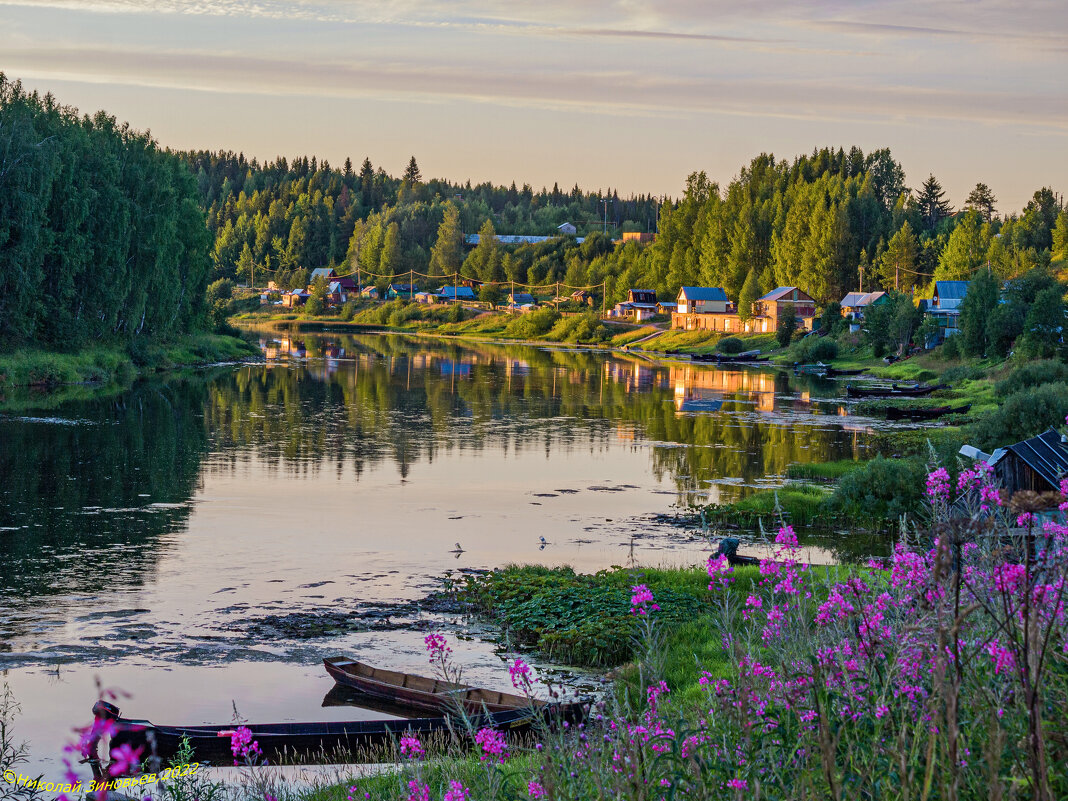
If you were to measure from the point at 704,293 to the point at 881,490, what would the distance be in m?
105

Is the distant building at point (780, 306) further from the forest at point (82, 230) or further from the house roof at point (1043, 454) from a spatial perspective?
the house roof at point (1043, 454)

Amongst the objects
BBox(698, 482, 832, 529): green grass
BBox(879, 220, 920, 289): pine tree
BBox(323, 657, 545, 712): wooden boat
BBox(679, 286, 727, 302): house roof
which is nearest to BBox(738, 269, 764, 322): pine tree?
BBox(679, 286, 727, 302): house roof

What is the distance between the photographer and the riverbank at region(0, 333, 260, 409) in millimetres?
54375

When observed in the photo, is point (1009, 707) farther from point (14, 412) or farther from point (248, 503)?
point (14, 412)

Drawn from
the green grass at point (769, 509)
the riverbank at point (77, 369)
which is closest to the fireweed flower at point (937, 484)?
the green grass at point (769, 509)

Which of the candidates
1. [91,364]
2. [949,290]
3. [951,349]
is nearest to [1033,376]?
[951,349]

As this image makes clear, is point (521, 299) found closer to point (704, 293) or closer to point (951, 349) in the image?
point (704, 293)

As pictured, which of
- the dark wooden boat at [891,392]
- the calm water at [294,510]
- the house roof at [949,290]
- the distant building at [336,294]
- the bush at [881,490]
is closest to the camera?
the calm water at [294,510]

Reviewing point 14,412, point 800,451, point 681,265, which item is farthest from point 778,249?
point 14,412

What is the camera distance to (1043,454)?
26.6 meters

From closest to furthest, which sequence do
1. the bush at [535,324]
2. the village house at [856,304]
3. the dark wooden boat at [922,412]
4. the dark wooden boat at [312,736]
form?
the dark wooden boat at [312,736]
the dark wooden boat at [922,412]
the village house at [856,304]
the bush at [535,324]

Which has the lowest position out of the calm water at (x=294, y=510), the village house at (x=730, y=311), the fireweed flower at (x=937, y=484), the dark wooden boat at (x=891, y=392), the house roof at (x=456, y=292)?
the calm water at (x=294, y=510)

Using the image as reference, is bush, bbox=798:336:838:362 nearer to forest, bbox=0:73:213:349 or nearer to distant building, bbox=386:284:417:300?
forest, bbox=0:73:213:349

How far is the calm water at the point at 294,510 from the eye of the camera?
57.9ft
